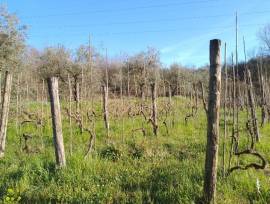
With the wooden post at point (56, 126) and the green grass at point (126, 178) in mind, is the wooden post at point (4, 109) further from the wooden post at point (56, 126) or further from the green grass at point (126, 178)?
the wooden post at point (56, 126)

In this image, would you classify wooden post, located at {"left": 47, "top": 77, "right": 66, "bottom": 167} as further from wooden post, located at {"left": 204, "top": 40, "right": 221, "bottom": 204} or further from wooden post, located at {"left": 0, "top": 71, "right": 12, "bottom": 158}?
wooden post, located at {"left": 204, "top": 40, "right": 221, "bottom": 204}

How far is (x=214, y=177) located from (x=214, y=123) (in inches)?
30.3

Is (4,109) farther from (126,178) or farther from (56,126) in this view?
(126,178)

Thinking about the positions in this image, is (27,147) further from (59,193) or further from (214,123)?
(214,123)

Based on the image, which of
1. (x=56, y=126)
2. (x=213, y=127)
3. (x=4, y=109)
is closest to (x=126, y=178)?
(x=56, y=126)

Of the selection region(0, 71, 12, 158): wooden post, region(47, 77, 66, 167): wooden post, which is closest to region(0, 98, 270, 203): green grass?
region(47, 77, 66, 167): wooden post

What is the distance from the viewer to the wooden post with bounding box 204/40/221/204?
515 cm

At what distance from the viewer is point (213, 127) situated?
5.22m

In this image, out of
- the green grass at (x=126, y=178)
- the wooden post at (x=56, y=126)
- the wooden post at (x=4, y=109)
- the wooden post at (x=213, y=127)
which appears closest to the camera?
the wooden post at (x=213, y=127)

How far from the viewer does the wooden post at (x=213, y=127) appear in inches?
203

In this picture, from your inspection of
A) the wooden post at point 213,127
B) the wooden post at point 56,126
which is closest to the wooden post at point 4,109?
the wooden post at point 56,126

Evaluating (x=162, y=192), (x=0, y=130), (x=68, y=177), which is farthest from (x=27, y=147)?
(x=162, y=192)

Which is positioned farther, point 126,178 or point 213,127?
point 126,178

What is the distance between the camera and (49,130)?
45.5 ft
